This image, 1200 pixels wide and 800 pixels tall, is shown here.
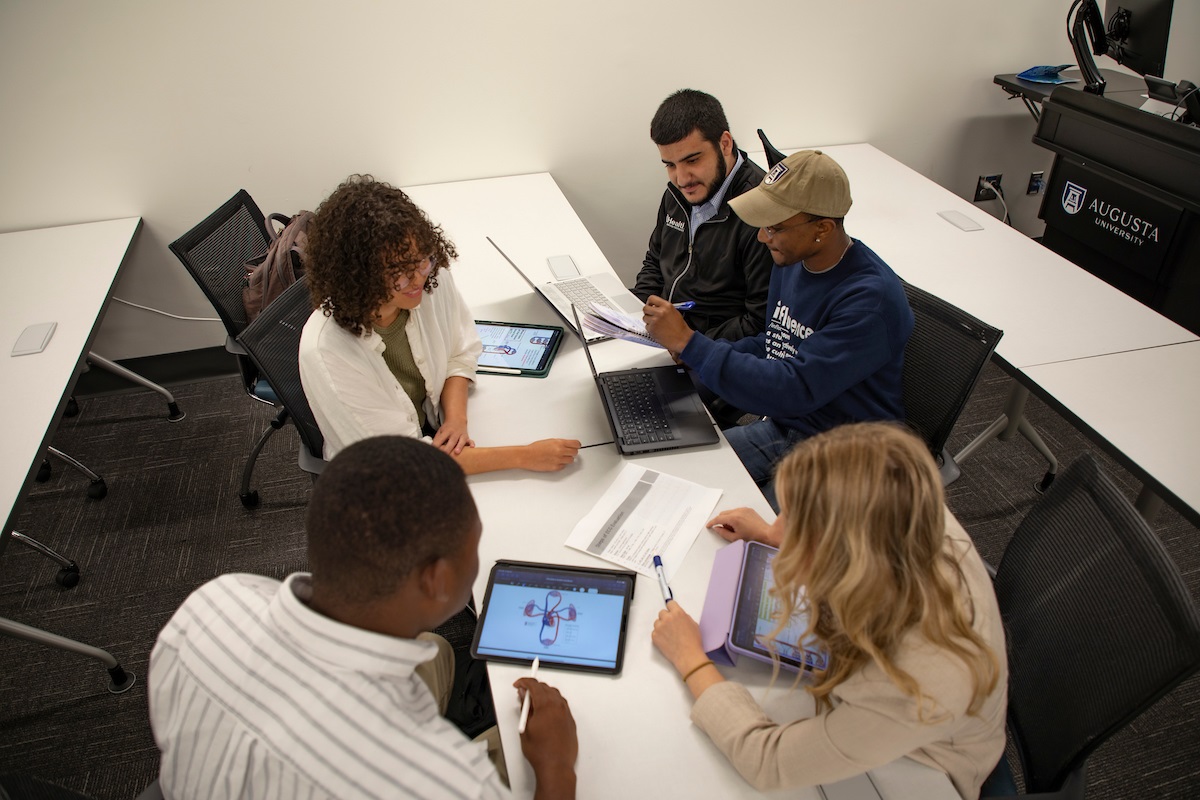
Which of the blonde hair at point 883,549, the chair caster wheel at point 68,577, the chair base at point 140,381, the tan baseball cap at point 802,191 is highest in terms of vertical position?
the tan baseball cap at point 802,191

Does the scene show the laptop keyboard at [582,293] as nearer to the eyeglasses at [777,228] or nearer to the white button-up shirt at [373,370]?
the white button-up shirt at [373,370]

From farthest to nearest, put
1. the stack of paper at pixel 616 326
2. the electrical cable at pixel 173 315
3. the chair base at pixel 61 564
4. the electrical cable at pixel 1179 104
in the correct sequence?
the electrical cable at pixel 173 315 < the electrical cable at pixel 1179 104 < the chair base at pixel 61 564 < the stack of paper at pixel 616 326

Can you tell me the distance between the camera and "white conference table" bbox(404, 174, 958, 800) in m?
1.05

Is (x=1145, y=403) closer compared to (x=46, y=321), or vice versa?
(x=1145, y=403)

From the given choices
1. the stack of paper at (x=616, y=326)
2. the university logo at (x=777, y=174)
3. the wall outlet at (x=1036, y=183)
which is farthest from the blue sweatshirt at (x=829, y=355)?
the wall outlet at (x=1036, y=183)

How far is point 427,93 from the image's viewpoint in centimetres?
283

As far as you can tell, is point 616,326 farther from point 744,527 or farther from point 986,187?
point 986,187

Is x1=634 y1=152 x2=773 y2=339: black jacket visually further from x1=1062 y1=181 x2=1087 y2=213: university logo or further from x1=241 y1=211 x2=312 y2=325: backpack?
x1=1062 y1=181 x2=1087 y2=213: university logo

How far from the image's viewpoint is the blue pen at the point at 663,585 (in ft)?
4.21

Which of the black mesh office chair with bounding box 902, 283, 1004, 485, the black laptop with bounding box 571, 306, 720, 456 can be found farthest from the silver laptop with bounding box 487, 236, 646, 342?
the black mesh office chair with bounding box 902, 283, 1004, 485

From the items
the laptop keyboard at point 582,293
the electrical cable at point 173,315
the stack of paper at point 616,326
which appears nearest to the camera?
the stack of paper at point 616,326

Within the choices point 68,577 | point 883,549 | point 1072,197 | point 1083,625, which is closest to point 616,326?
point 883,549

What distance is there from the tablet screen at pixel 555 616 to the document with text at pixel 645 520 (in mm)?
71

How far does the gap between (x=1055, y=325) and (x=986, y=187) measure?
175cm
